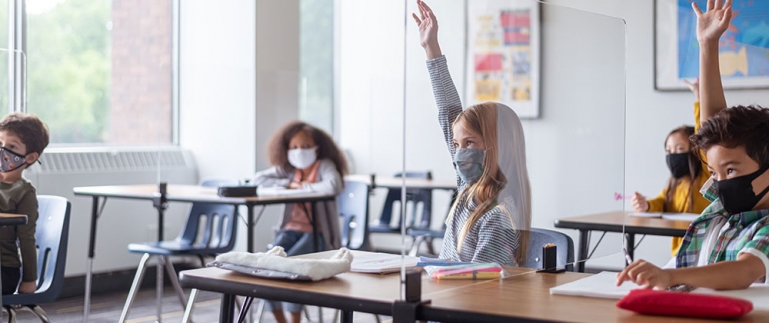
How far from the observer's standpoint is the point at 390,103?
562 cm

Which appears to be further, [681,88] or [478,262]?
[681,88]

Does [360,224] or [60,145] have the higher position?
[60,145]

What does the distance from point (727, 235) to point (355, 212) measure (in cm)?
272

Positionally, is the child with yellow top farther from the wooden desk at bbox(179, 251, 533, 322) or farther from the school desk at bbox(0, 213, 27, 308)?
the school desk at bbox(0, 213, 27, 308)

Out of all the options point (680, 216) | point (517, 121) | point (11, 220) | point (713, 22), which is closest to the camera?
point (517, 121)

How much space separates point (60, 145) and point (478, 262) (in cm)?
408

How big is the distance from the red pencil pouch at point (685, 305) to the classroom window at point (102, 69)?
4.43 m

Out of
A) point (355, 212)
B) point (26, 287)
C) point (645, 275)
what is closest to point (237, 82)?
point (355, 212)

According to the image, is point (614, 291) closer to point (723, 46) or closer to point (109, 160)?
point (723, 46)

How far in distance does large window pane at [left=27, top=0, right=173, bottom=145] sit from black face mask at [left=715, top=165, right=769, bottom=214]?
167 inches

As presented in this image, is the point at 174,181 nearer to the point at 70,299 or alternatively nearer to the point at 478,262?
the point at 70,299

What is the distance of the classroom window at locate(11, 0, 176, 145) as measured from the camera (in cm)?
525

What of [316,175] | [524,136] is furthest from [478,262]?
[316,175]

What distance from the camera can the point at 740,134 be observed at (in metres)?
1.80
